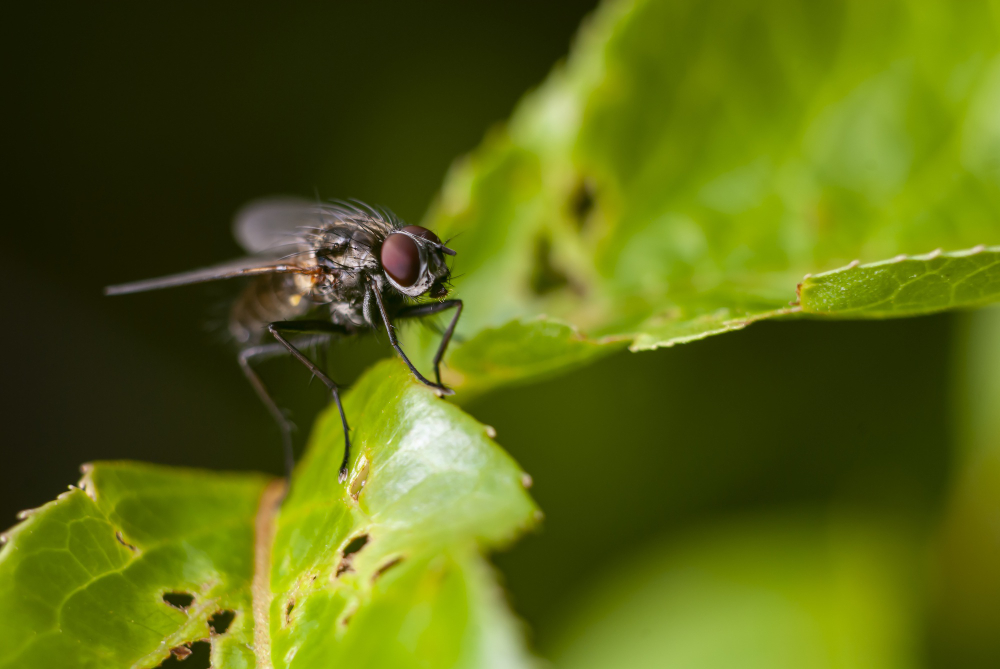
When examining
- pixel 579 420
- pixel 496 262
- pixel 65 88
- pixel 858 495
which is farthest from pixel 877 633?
pixel 65 88

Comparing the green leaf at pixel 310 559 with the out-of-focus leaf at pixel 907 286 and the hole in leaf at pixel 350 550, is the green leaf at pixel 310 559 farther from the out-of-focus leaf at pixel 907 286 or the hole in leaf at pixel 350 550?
the out-of-focus leaf at pixel 907 286

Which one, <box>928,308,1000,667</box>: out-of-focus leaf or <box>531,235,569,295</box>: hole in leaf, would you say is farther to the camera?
<box>531,235,569,295</box>: hole in leaf

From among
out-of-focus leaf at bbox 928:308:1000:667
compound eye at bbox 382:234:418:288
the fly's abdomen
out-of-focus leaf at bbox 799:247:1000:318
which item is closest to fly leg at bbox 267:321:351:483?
the fly's abdomen

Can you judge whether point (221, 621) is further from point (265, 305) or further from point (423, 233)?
point (265, 305)

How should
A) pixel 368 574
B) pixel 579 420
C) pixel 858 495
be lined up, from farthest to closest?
pixel 579 420, pixel 858 495, pixel 368 574

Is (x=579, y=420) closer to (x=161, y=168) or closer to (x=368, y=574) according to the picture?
(x=368, y=574)

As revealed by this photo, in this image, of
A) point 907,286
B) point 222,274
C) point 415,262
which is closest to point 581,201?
point 415,262

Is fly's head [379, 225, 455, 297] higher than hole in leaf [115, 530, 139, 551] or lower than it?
higher

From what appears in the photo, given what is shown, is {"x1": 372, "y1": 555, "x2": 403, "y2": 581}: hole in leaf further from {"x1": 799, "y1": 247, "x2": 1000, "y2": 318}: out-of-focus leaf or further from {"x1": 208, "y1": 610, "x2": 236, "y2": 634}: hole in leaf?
{"x1": 799, "y1": 247, "x2": 1000, "y2": 318}: out-of-focus leaf
